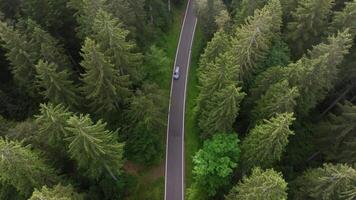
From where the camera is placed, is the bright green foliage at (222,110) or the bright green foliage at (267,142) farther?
the bright green foliage at (222,110)

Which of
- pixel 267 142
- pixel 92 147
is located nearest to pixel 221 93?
pixel 267 142

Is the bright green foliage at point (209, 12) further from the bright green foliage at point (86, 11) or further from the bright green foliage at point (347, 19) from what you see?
the bright green foliage at point (347, 19)

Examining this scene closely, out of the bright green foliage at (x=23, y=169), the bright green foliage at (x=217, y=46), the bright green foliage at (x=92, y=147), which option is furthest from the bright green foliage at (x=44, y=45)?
the bright green foliage at (x=217, y=46)

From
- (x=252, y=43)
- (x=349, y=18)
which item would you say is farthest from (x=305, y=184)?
(x=349, y=18)

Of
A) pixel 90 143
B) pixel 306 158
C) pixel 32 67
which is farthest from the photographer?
pixel 306 158

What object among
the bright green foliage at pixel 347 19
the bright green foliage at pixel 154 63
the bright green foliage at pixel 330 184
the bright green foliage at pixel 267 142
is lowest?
the bright green foliage at pixel 330 184

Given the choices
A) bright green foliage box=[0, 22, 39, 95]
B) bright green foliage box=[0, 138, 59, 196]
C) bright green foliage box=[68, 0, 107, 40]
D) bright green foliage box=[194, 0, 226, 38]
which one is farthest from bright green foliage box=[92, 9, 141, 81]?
bright green foliage box=[194, 0, 226, 38]

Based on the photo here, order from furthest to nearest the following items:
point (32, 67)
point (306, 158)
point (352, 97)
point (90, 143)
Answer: point (352, 97), point (306, 158), point (32, 67), point (90, 143)

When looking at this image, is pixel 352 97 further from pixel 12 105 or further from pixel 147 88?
pixel 12 105
